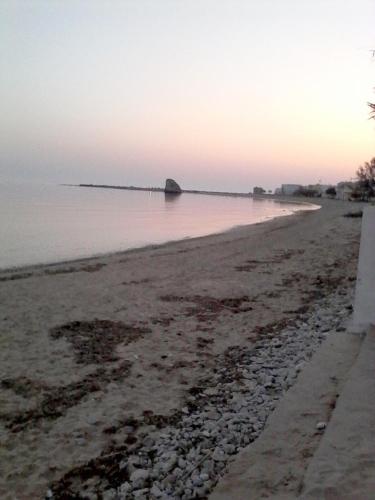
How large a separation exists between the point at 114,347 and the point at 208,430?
308 cm

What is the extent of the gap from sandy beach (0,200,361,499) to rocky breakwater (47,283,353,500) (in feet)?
0.13

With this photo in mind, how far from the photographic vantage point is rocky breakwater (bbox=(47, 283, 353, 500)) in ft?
10.6

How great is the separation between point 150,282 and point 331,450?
32.0ft

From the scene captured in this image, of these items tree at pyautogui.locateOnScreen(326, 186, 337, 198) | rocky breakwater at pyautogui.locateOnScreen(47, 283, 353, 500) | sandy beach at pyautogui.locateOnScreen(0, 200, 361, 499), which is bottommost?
sandy beach at pyautogui.locateOnScreen(0, 200, 361, 499)

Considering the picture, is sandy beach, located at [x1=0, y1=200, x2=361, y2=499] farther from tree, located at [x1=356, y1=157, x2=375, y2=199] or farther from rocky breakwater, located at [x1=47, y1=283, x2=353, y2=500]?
tree, located at [x1=356, y1=157, x2=375, y2=199]

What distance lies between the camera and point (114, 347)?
6680mm

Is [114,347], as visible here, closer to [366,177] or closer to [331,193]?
[366,177]

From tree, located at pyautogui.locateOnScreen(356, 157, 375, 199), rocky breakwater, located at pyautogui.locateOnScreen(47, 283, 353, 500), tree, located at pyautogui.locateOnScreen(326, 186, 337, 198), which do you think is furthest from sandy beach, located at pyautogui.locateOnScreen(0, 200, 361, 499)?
tree, located at pyautogui.locateOnScreen(326, 186, 337, 198)

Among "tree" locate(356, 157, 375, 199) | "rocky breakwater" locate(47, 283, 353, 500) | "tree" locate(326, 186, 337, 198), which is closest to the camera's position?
"rocky breakwater" locate(47, 283, 353, 500)

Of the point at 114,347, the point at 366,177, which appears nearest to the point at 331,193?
the point at 366,177

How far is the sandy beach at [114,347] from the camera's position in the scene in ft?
12.6

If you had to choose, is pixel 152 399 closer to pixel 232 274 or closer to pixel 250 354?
pixel 250 354

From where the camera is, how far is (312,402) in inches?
144

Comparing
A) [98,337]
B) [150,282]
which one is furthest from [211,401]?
[150,282]
